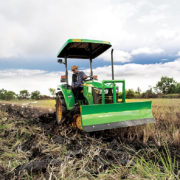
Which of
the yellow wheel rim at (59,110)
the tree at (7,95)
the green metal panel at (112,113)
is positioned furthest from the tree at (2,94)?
the green metal panel at (112,113)

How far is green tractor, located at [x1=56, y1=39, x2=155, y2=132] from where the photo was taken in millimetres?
4211

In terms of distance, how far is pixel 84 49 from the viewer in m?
5.95

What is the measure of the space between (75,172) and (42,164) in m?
Result: 0.53

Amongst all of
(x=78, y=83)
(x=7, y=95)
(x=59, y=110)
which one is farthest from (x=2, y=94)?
(x=78, y=83)

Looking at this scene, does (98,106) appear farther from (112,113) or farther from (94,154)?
(94,154)

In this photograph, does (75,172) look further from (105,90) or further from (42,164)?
(105,90)

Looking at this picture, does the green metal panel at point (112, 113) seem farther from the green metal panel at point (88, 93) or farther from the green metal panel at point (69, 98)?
the green metal panel at point (69, 98)

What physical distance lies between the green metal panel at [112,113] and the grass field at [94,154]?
0.35 m

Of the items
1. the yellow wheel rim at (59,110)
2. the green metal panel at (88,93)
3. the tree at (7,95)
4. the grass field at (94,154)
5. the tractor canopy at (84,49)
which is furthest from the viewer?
the tree at (7,95)

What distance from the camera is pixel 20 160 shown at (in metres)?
3.12

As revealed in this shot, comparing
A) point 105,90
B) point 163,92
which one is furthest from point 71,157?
point 163,92

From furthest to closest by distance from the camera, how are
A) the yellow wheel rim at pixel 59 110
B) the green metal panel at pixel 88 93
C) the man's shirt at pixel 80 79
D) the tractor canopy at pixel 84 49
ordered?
the yellow wheel rim at pixel 59 110, the man's shirt at pixel 80 79, the tractor canopy at pixel 84 49, the green metal panel at pixel 88 93

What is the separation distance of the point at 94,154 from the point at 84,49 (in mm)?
3740

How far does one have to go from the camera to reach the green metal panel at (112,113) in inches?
165
